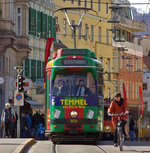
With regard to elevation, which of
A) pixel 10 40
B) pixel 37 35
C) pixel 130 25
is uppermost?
pixel 130 25

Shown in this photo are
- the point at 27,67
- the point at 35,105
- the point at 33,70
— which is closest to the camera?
the point at 35,105

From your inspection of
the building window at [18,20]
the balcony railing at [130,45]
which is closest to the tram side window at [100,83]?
the building window at [18,20]

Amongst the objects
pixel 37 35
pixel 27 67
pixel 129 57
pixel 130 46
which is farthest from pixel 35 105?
pixel 130 46

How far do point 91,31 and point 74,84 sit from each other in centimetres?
5723

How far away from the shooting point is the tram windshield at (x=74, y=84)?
91.1 ft

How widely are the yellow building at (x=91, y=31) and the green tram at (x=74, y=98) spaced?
46.8m

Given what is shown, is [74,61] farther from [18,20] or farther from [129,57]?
[129,57]

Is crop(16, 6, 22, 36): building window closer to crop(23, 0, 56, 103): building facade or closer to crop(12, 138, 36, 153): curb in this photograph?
crop(23, 0, 56, 103): building facade

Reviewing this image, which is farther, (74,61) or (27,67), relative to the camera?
(27,67)

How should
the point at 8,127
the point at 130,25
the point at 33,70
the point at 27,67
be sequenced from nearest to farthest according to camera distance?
the point at 8,127, the point at 27,67, the point at 33,70, the point at 130,25

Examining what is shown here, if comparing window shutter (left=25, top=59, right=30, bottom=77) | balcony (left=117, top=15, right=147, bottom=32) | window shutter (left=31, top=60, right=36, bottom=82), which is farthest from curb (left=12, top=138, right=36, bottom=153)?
balcony (left=117, top=15, right=147, bottom=32)

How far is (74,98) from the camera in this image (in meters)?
27.8

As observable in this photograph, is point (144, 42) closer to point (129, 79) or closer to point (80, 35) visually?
point (129, 79)

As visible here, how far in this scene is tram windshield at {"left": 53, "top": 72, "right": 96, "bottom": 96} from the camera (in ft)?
91.1
